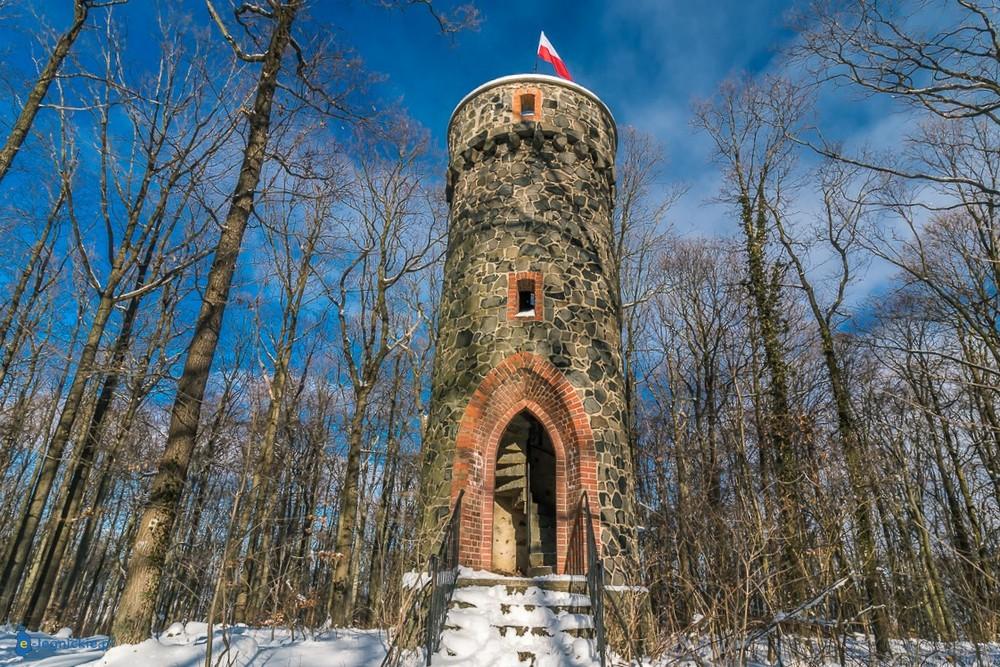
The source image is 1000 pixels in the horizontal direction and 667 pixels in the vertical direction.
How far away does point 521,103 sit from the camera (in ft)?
34.6

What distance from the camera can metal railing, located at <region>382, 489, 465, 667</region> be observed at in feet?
16.1

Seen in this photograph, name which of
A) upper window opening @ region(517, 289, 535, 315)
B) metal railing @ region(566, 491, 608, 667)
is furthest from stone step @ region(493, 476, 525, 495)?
upper window opening @ region(517, 289, 535, 315)

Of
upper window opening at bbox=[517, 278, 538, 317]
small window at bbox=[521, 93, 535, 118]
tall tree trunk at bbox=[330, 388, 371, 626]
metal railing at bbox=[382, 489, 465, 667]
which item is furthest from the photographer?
tall tree trunk at bbox=[330, 388, 371, 626]

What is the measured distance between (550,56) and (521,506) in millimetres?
8816

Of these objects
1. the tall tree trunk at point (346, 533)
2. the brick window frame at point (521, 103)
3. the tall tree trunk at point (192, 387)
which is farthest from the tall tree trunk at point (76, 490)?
the brick window frame at point (521, 103)

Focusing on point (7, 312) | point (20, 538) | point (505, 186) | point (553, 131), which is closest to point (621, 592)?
point (505, 186)

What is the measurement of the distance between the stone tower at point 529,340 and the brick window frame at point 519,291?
0.02 m

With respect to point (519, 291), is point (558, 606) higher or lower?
lower

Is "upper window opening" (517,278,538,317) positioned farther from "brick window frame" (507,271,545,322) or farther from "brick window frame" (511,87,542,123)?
"brick window frame" (511,87,542,123)

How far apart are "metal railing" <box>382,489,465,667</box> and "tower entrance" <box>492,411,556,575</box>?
1.56 metres

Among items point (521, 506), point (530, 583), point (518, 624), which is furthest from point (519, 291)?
point (518, 624)

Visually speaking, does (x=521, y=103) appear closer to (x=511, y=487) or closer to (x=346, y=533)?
(x=511, y=487)

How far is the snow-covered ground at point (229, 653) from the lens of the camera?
480 centimetres

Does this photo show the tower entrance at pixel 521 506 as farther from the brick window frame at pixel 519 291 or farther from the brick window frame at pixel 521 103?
the brick window frame at pixel 521 103
